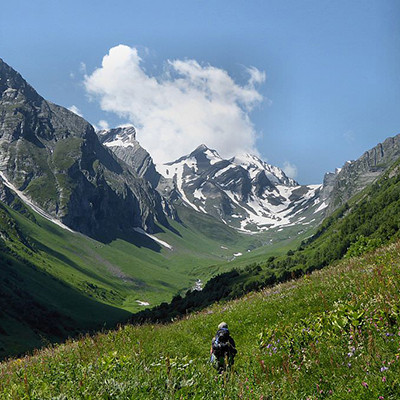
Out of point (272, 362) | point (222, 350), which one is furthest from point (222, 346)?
point (272, 362)

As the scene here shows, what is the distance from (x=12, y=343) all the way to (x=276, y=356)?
11431cm

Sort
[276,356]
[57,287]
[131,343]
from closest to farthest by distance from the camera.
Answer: [276,356]
[131,343]
[57,287]

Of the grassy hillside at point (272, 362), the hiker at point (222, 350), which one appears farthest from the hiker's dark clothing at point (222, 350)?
the grassy hillside at point (272, 362)

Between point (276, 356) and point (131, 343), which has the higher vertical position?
point (276, 356)

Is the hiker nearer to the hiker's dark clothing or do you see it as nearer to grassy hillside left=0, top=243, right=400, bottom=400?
the hiker's dark clothing

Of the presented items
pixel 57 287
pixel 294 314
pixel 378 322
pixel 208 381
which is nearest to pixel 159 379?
pixel 208 381

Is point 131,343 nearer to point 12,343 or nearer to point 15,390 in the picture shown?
point 15,390

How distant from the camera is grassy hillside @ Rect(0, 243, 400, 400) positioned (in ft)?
22.6

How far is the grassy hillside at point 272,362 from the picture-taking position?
6875 millimetres

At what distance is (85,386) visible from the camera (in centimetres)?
735

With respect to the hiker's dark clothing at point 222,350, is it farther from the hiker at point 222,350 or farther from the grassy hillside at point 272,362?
the grassy hillside at point 272,362

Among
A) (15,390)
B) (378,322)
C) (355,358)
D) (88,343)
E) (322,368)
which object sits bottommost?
(88,343)

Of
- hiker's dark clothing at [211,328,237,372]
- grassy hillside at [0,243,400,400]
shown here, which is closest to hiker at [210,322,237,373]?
hiker's dark clothing at [211,328,237,372]

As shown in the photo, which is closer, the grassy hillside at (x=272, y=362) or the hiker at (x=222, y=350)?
the grassy hillside at (x=272, y=362)
